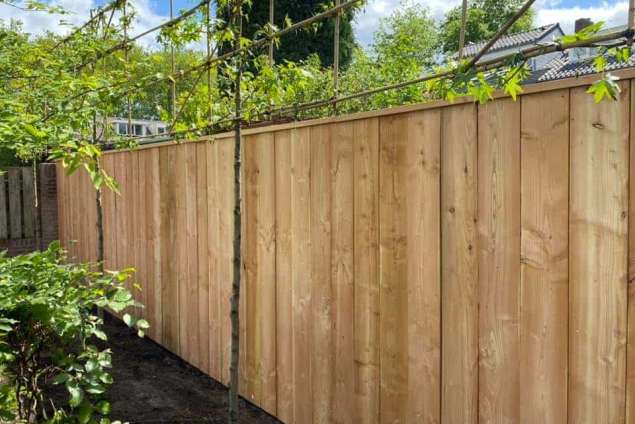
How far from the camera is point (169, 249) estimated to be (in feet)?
15.3

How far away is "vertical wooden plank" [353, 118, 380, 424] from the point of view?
262 cm

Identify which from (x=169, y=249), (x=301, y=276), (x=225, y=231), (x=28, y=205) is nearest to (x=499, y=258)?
(x=301, y=276)

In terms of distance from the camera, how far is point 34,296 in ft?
6.22

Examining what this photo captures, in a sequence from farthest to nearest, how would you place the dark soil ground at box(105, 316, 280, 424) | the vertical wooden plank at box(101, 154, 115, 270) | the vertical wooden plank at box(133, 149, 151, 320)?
the vertical wooden plank at box(101, 154, 115, 270) → the vertical wooden plank at box(133, 149, 151, 320) → the dark soil ground at box(105, 316, 280, 424)

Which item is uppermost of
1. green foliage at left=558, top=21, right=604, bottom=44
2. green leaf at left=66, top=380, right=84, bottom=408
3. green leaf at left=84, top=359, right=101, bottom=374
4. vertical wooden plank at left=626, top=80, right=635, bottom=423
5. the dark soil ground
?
green foliage at left=558, top=21, right=604, bottom=44

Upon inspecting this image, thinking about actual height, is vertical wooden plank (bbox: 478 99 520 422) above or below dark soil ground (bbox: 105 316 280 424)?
above

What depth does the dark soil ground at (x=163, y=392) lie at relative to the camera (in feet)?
11.8

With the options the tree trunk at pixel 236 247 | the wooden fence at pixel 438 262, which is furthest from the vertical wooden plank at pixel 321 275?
the tree trunk at pixel 236 247

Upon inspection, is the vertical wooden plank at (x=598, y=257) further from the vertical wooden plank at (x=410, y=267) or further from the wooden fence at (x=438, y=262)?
the vertical wooden plank at (x=410, y=267)

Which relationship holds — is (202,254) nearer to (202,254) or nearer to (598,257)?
(202,254)

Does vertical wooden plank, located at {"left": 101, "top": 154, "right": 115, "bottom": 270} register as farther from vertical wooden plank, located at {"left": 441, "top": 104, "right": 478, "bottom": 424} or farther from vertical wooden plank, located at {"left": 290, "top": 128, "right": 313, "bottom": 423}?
vertical wooden plank, located at {"left": 441, "top": 104, "right": 478, "bottom": 424}

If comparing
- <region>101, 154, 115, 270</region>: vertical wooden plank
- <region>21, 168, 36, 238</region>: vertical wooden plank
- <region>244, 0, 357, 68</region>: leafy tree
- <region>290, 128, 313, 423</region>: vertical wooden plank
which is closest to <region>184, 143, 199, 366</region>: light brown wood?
<region>290, 128, 313, 423</region>: vertical wooden plank

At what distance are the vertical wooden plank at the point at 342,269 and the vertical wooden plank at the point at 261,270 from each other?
58 cm

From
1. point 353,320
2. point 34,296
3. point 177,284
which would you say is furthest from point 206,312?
point 34,296
